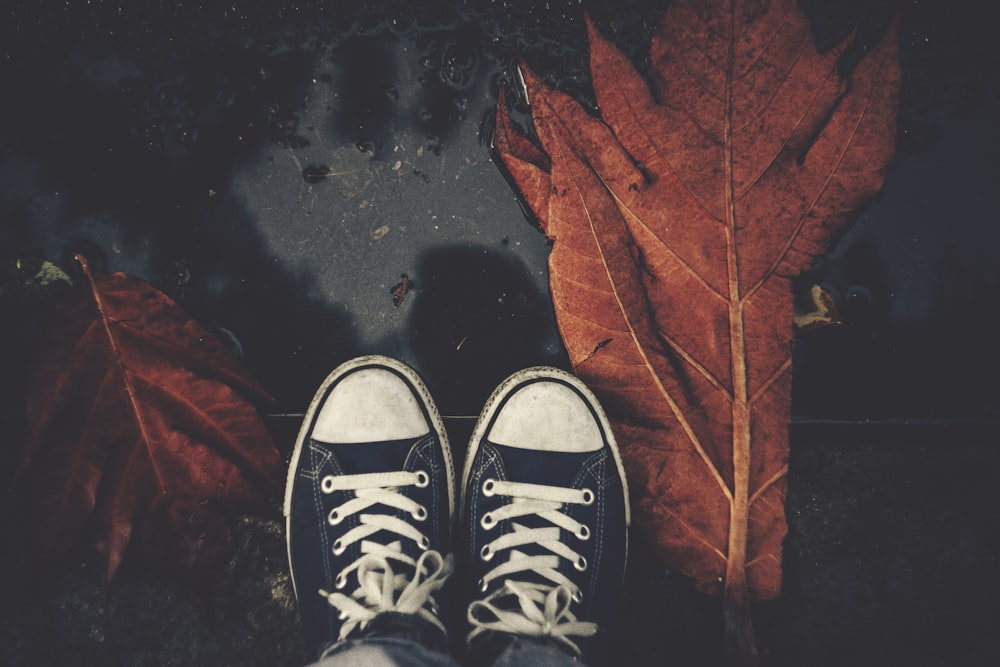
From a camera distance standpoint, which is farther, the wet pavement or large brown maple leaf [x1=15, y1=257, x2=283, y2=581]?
the wet pavement

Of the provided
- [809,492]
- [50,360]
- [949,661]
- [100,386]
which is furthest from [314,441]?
[949,661]

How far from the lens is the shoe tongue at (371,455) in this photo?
1.25m

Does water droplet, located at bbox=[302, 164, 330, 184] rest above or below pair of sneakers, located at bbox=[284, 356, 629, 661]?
above

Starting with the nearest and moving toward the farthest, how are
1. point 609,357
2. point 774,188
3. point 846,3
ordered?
1. point 774,188
2. point 609,357
3. point 846,3

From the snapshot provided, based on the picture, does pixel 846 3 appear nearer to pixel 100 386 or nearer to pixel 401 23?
pixel 401 23

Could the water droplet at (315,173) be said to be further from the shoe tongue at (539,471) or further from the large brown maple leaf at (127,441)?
the shoe tongue at (539,471)

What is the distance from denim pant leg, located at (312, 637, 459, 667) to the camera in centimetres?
100

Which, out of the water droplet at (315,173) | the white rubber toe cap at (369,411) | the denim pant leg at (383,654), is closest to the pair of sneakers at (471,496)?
the white rubber toe cap at (369,411)

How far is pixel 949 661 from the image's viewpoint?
48.2 inches

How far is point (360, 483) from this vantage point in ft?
4.09

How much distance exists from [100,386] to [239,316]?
0.31 metres

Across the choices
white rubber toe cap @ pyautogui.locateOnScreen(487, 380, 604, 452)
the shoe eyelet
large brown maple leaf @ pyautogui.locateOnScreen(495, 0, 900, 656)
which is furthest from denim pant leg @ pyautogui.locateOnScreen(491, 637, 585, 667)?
the shoe eyelet

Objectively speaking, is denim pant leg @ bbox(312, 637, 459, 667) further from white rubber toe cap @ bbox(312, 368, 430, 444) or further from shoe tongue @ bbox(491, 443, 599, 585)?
white rubber toe cap @ bbox(312, 368, 430, 444)

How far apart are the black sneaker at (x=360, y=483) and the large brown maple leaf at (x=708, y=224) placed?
47 cm
